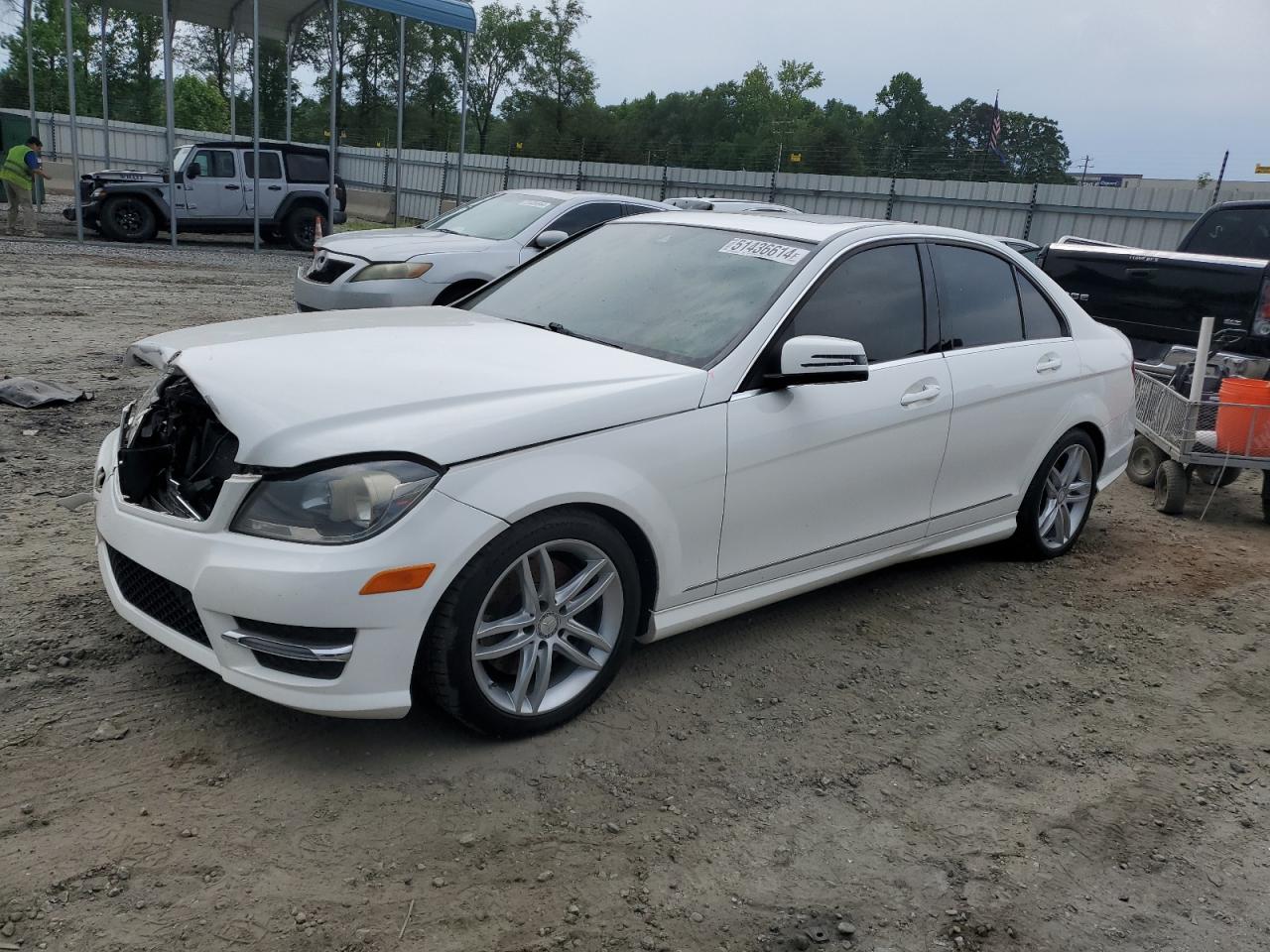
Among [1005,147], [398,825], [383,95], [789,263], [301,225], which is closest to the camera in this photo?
[398,825]

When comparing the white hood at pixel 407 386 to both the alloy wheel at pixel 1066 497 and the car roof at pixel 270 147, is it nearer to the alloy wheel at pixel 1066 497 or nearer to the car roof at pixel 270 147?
A: the alloy wheel at pixel 1066 497

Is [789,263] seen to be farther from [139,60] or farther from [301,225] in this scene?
[139,60]

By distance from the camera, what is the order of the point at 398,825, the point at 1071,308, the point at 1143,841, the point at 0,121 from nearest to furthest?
the point at 398,825, the point at 1143,841, the point at 1071,308, the point at 0,121

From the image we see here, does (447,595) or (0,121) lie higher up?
(0,121)

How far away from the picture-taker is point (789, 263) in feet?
13.6

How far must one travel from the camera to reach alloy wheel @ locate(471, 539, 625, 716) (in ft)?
10.6

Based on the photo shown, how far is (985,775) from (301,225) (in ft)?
63.9

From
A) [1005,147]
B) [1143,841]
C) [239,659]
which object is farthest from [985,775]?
[1005,147]

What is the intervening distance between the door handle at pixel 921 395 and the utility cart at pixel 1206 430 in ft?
8.95

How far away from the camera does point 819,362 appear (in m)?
3.77

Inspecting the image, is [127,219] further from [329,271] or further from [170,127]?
[329,271]

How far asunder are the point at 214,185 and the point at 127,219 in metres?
1.63

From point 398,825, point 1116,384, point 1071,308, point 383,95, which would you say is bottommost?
point 398,825

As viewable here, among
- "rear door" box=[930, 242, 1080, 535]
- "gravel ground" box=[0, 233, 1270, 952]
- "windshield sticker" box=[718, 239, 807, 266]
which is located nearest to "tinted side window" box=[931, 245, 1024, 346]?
"rear door" box=[930, 242, 1080, 535]
